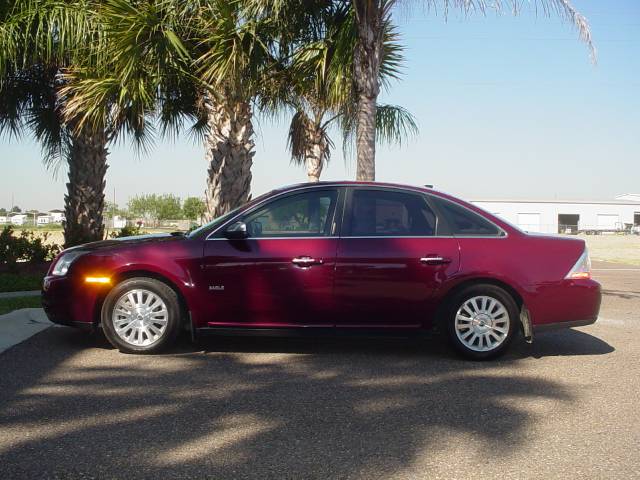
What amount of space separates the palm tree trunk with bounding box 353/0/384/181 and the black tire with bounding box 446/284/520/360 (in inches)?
230

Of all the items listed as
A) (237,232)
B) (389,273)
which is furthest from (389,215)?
(237,232)

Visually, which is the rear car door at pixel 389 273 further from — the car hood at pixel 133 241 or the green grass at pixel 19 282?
the green grass at pixel 19 282

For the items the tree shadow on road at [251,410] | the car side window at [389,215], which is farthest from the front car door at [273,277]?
the tree shadow on road at [251,410]

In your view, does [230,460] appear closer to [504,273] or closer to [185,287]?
[185,287]

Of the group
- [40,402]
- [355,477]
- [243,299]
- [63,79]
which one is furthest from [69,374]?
[63,79]

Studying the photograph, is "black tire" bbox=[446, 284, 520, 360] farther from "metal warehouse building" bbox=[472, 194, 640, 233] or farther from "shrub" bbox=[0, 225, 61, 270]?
"metal warehouse building" bbox=[472, 194, 640, 233]

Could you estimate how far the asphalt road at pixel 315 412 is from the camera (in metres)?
3.71

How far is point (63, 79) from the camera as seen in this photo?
14.8 meters

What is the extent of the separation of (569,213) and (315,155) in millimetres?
67087

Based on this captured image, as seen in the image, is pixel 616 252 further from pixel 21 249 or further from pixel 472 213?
pixel 472 213

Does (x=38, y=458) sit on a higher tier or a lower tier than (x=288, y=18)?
lower

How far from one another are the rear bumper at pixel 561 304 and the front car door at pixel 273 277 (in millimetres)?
1874

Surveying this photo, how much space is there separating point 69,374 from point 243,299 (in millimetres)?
1599

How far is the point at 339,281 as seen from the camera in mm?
6316
